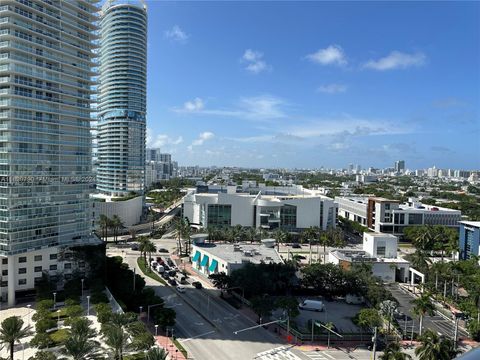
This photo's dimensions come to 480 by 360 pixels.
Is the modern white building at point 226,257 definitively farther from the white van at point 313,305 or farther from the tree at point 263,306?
the tree at point 263,306

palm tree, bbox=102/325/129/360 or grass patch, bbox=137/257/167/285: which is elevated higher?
palm tree, bbox=102/325/129/360

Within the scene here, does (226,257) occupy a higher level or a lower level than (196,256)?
higher

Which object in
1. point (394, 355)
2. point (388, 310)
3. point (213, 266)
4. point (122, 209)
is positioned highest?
point (122, 209)

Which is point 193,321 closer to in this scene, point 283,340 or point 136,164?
point 283,340

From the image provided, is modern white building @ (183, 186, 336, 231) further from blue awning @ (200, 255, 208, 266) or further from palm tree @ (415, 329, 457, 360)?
palm tree @ (415, 329, 457, 360)

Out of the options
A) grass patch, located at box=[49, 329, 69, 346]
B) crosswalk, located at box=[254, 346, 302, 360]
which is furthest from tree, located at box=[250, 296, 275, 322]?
grass patch, located at box=[49, 329, 69, 346]

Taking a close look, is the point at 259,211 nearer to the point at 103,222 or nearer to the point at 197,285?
the point at 103,222

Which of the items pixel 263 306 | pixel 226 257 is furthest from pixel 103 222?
pixel 263 306
